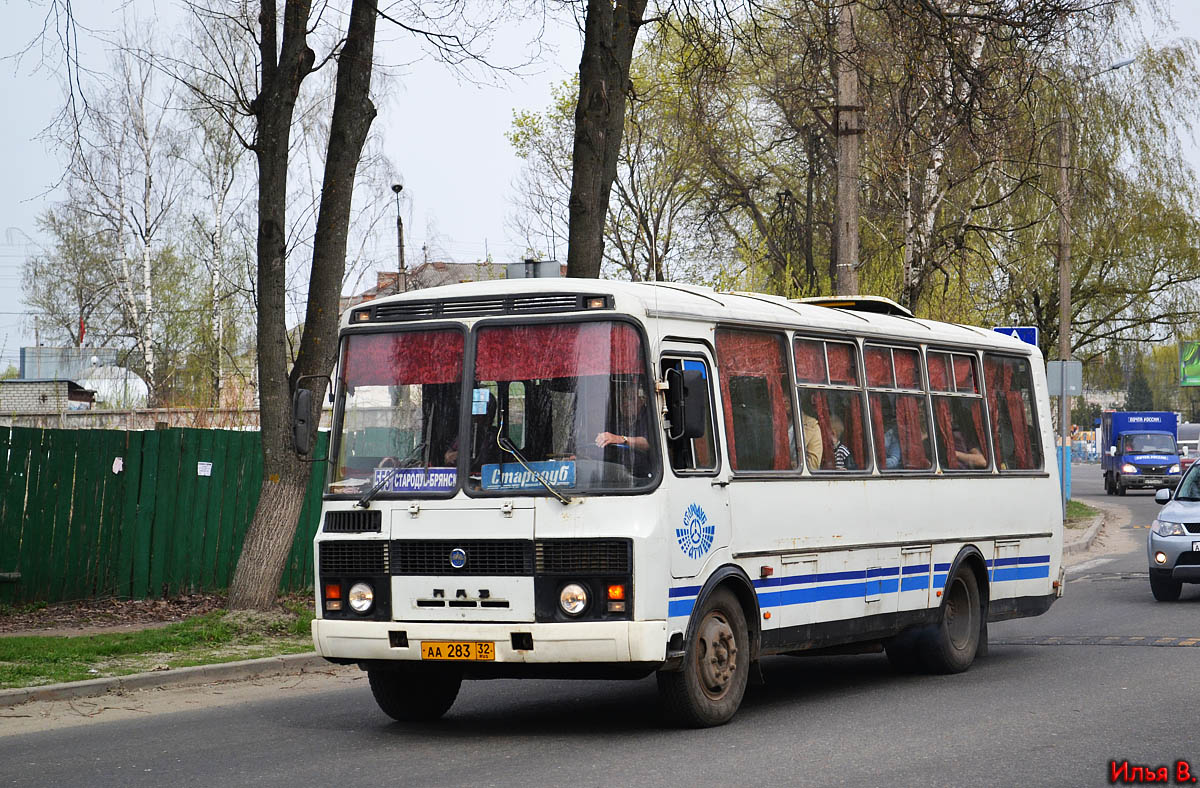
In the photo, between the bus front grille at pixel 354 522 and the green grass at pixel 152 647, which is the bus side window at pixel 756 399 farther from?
the green grass at pixel 152 647

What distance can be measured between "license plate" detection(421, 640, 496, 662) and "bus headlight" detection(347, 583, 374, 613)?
47 centimetres

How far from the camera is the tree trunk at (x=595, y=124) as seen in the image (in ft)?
53.6

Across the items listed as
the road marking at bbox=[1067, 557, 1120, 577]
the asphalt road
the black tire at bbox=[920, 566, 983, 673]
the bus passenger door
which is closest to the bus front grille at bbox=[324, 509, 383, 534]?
the asphalt road

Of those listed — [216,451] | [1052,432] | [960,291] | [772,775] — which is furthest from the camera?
[960,291]

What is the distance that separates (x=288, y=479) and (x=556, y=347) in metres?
7.09

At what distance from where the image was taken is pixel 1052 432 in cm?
1502

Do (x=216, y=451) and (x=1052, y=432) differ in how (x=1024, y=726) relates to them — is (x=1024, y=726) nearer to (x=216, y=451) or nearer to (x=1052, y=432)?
(x=1052, y=432)

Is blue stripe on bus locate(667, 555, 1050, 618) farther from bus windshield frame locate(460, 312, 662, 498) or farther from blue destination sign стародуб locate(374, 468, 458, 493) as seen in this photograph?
blue destination sign стародуб locate(374, 468, 458, 493)

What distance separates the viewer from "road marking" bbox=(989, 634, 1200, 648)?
1388cm

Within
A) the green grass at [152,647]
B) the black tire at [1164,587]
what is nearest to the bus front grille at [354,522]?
the green grass at [152,647]

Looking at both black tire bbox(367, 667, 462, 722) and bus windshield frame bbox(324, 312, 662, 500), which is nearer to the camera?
bus windshield frame bbox(324, 312, 662, 500)

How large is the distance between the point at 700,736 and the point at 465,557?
178 centimetres

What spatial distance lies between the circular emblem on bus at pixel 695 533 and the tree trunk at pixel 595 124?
22.8ft

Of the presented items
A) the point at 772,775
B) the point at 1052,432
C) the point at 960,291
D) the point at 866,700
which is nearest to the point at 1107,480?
the point at 960,291
